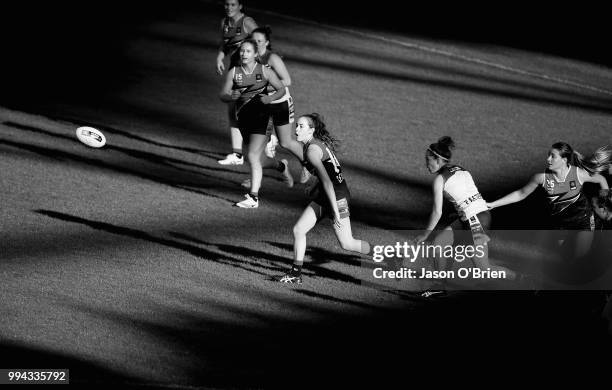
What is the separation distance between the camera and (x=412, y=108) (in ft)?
75.2

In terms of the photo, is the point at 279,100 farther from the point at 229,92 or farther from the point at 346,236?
the point at 346,236

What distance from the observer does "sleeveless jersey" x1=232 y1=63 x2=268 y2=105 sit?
1516cm

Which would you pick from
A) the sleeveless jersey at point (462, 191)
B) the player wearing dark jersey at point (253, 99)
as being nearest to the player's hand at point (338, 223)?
the sleeveless jersey at point (462, 191)

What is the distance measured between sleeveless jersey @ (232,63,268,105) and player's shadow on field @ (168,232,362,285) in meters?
2.44

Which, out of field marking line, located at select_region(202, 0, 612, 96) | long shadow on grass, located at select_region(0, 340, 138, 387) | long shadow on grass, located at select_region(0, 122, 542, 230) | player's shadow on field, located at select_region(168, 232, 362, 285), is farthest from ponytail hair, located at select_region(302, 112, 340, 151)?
field marking line, located at select_region(202, 0, 612, 96)

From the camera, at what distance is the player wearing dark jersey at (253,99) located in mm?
15039

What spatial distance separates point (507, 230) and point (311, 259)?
3691mm

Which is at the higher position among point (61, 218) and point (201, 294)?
point (61, 218)

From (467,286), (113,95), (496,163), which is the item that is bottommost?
(467,286)

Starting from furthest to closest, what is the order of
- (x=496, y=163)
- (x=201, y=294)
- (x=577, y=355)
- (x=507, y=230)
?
(x=496, y=163) → (x=507, y=230) → (x=201, y=294) → (x=577, y=355)

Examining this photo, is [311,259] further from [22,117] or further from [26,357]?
[22,117]

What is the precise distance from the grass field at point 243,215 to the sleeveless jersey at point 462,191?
112 cm

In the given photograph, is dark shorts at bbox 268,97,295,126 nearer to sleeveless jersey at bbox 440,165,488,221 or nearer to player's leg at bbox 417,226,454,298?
player's leg at bbox 417,226,454,298

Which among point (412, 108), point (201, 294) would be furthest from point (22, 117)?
point (201, 294)
